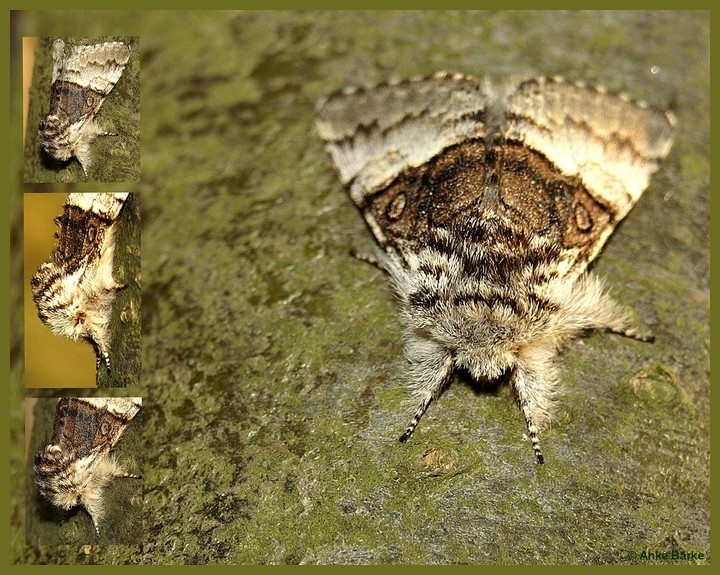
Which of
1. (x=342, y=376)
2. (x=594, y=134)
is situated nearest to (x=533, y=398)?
(x=342, y=376)

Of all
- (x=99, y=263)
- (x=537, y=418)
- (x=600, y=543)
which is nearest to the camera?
(x=600, y=543)

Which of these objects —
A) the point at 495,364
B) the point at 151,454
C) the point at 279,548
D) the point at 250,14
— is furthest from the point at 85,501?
the point at 250,14

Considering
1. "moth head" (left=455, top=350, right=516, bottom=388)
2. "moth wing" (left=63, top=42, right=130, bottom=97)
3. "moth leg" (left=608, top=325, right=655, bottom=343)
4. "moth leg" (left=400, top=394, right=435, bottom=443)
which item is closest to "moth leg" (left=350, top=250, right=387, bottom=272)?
"moth head" (left=455, top=350, right=516, bottom=388)

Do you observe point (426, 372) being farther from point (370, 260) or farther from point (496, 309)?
point (370, 260)

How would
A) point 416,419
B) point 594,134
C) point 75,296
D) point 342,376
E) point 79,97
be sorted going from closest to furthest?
1. point 416,419
2. point 342,376
3. point 75,296
4. point 79,97
5. point 594,134

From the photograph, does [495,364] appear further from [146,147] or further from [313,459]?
[146,147]

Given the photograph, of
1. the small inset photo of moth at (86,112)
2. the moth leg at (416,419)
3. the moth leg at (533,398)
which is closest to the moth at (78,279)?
the small inset photo of moth at (86,112)
